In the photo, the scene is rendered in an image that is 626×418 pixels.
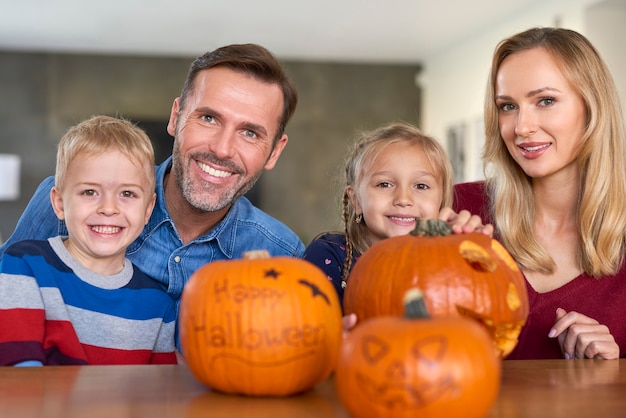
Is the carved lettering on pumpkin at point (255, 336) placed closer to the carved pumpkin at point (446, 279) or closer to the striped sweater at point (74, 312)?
the carved pumpkin at point (446, 279)

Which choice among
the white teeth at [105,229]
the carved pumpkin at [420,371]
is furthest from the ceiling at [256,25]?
the carved pumpkin at [420,371]

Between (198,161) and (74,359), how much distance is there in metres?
0.62

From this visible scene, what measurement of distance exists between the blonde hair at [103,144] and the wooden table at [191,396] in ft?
2.17

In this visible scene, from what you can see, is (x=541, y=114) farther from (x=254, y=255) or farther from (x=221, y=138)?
(x=254, y=255)

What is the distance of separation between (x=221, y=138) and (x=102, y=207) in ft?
1.26

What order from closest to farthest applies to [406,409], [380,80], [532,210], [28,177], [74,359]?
[406,409]
[74,359]
[532,210]
[28,177]
[380,80]

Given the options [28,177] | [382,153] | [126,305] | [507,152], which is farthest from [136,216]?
[28,177]

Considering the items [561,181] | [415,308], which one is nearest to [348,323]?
[415,308]

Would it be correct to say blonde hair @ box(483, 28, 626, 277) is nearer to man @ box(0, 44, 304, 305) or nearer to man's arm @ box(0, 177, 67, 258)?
man @ box(0, 44, 304, 305)

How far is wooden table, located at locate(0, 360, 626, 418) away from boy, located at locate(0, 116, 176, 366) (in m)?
0.44

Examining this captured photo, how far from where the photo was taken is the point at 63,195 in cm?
154

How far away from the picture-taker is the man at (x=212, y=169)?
5.87 ft

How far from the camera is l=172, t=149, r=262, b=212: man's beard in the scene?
5.88 ft

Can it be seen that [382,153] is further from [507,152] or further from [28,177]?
[28,177]
